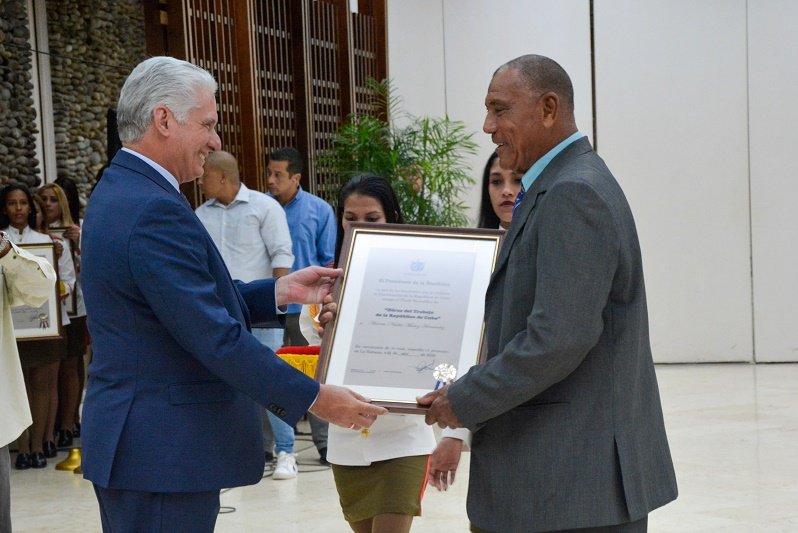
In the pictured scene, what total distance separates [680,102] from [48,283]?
26.0ft

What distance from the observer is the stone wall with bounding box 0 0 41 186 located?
9.01 metres

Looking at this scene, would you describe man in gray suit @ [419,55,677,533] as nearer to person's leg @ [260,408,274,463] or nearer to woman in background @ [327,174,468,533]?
woman in background @ [327,174,468,533]

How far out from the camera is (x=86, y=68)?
10180 millimetres

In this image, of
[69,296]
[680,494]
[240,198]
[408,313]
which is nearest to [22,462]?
[69,296]

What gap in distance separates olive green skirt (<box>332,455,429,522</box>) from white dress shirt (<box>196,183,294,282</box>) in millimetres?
3529

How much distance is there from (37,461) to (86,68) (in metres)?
4.43

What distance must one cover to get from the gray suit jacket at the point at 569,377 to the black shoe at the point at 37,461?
17.3 feet

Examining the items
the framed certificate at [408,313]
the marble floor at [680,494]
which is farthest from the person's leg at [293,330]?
the framed certificate at [408,313]

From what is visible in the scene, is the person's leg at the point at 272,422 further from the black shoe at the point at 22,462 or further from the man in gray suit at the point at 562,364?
the man in gray suit at the point at 562,364

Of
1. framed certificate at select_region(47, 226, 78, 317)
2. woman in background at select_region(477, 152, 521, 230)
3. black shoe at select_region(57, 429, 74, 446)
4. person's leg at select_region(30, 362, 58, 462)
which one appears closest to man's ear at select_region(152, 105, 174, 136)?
woman in background at select_region(477, 152, 521, 230)

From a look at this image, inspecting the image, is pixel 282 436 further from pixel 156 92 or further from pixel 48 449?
pixel 156 92

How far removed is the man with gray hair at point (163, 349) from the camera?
246 centimetres

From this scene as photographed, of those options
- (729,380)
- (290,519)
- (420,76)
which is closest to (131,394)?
(290,519)

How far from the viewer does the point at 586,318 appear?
2191 mm
